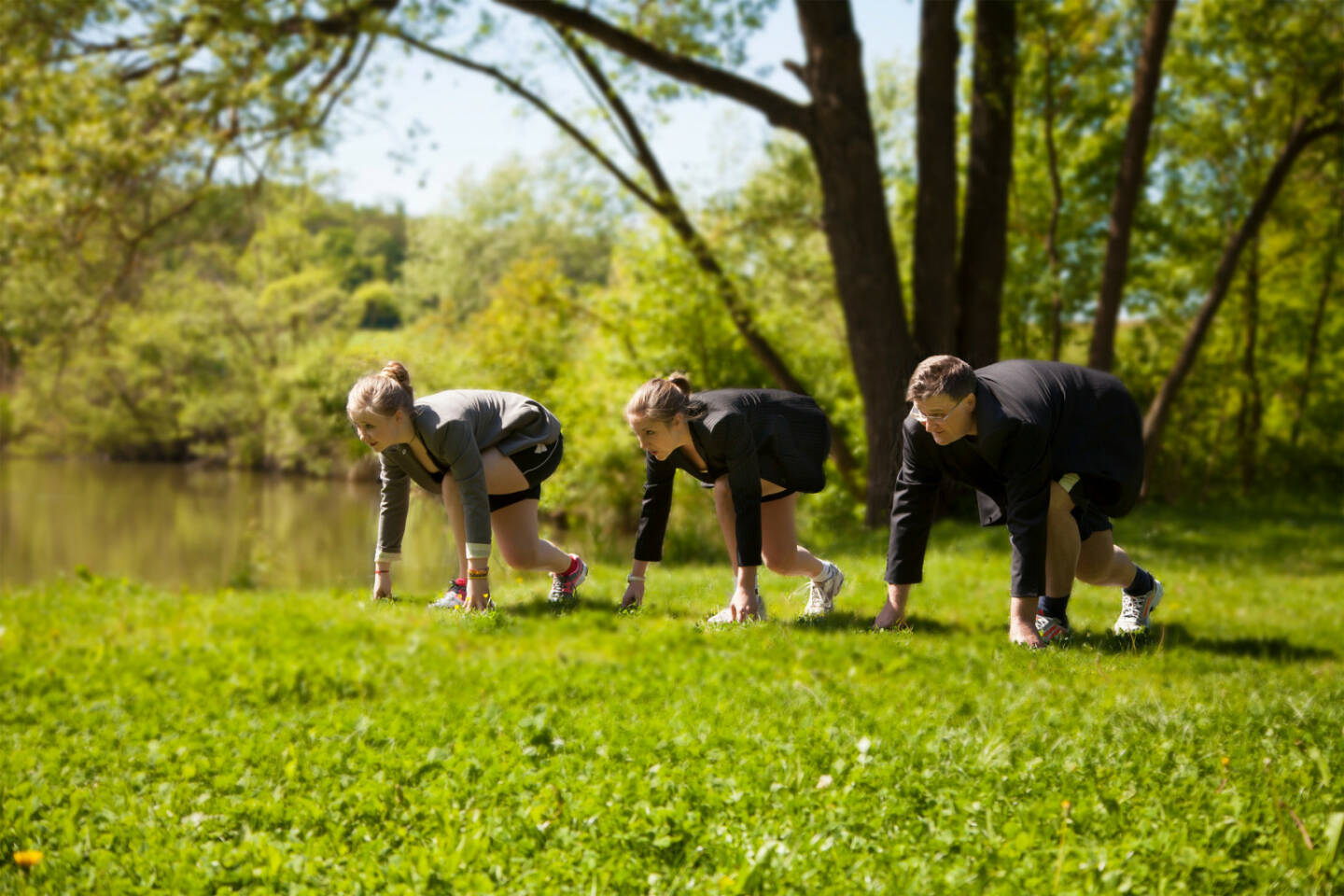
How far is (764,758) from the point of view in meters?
7.36

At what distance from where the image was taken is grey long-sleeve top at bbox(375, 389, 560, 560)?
2.93 meters

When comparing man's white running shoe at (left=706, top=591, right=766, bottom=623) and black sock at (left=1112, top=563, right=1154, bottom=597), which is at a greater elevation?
black sock at (left=1112, top=563, right=1154, bottom=597)

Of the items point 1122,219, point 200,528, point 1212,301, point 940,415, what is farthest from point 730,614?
point 200,528

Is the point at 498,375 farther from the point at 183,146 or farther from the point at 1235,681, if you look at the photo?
the point at 1235,681

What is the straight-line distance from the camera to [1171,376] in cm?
895

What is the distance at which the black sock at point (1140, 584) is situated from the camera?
3396 millimetres

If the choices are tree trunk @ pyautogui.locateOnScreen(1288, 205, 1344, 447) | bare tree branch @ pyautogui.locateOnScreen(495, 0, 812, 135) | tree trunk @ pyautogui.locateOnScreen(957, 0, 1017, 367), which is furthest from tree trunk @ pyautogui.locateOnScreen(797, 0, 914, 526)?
tree trunk @ pyautogui.locateOnScreen(1288, 205, 1344, 447)

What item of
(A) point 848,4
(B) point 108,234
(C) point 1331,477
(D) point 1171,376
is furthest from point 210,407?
(C) point 1331,477

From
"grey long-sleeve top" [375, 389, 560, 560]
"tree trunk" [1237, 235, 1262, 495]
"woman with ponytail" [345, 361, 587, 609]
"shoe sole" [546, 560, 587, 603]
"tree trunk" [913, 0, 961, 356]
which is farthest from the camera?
"tree trunk" [1237, 235, 1262, 495]

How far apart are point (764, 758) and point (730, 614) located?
4193mm

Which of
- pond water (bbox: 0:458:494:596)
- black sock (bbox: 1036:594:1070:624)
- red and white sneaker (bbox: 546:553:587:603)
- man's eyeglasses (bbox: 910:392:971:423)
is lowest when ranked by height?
pond water (bbox: 0:458:494:596)

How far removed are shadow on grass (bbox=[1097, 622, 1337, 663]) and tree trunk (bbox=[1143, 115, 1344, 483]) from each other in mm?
549

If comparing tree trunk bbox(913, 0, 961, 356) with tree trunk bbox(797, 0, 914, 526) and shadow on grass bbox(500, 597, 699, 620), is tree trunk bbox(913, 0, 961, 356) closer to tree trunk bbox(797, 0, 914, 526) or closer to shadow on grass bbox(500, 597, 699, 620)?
tree trunk bbox(797, 0, 914, 526)

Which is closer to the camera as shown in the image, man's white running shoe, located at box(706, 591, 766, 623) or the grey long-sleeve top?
the grey long-sleeve top
